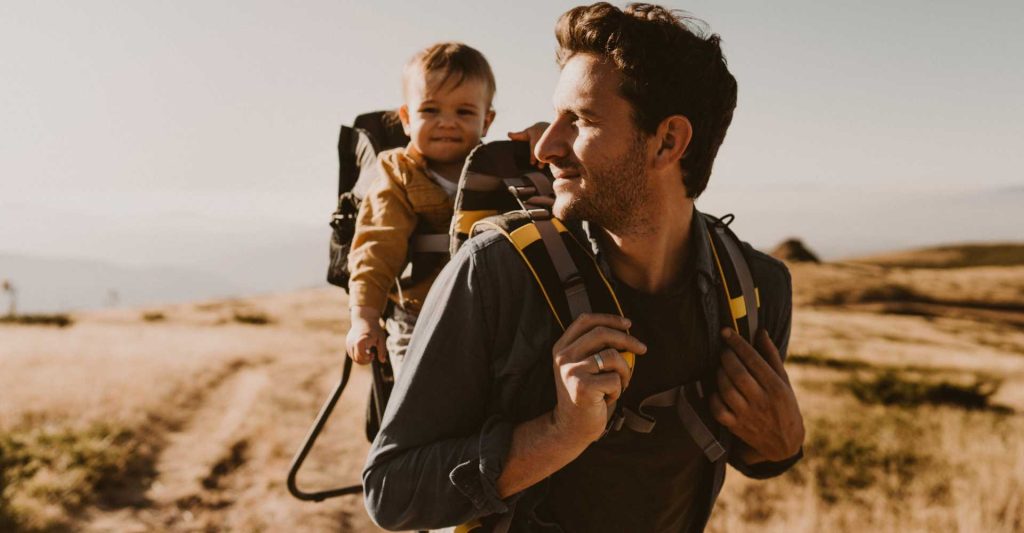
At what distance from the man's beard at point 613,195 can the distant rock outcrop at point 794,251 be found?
6271 cm

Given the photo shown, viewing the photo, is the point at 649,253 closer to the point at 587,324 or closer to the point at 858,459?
the point at 587,324

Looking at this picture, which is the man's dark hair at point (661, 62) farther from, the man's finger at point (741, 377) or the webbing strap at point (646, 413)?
the webbing strap at point (646, 413)

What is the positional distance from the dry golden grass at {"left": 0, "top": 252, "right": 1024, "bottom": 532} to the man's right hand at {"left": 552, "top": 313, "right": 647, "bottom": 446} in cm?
583

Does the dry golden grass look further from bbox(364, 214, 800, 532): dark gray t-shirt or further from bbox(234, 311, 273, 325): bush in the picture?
A: bbox(234, 311, 273, 325): bush

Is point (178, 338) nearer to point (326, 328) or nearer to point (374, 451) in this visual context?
point (326, 328)

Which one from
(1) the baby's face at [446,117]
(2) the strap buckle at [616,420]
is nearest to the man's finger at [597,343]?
(2) the strap buckle at [616,420]

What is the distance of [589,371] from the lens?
1.77 meters

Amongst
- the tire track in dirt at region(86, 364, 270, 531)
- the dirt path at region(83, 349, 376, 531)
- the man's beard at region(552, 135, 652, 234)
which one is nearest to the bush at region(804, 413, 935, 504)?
the dirt path at region(83, 349, 376, 531)

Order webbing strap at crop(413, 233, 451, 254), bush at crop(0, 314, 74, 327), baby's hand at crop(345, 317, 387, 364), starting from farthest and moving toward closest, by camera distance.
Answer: bush at crop(0, 314, 74, 327) < webbing strap at crop(413, 233, 451, 254) < baby's hand at crop(345, 317, 387, 364)

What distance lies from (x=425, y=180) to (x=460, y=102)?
566 mm

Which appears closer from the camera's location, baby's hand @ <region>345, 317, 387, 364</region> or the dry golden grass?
baby's hand @ <region>345, 317, 387, 364</region>

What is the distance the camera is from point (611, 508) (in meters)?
2.18

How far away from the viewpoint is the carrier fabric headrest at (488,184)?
2.40 m

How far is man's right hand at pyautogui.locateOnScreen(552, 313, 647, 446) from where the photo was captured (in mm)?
1768
